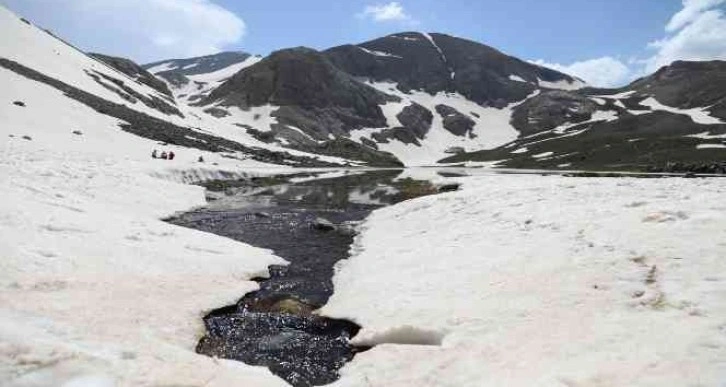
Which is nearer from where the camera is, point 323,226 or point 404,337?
point 404,337

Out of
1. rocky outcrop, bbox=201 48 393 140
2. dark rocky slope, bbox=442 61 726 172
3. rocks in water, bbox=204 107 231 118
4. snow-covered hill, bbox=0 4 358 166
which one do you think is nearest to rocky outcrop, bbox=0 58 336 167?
snow-covered hill, bbox=0 4 358 166

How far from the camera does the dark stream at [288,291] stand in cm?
1197

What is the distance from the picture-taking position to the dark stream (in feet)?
39.3

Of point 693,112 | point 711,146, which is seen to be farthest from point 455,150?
point 711,146

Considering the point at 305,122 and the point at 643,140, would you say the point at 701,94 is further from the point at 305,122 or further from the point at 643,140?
the point at 305,122

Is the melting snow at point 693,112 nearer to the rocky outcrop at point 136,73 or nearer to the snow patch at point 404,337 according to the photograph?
the rocky outcrop at point 136,73

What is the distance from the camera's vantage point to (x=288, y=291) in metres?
16.9

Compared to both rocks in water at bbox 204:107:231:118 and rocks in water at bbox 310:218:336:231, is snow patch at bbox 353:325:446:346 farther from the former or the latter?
rocks in water at bbox 204:107:231:118

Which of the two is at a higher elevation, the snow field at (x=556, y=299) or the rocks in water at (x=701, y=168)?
the rocks in water at (x=701, y=168)

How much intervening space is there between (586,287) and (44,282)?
508 inches

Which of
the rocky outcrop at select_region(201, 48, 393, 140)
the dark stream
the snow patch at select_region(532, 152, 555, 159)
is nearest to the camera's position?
the dark stream

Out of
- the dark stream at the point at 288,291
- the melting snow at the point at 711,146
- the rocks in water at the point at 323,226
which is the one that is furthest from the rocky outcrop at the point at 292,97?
the rocks in water at the point at 323,226

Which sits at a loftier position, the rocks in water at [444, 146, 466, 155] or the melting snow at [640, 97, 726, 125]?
the melting snow at [640, 97, 726, 125]

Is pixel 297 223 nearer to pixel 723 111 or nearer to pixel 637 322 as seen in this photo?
pixel 637 322
